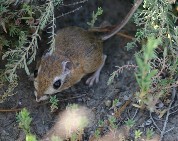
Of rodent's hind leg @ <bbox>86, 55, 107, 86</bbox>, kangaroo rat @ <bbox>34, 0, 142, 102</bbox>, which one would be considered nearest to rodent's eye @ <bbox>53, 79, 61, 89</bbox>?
kangaroo rat @ <bbox>34, 0, 142, 102</bbox>

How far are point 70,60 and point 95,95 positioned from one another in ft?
1.74

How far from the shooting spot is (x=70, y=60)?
476cm

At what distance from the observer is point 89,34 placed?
195 inches

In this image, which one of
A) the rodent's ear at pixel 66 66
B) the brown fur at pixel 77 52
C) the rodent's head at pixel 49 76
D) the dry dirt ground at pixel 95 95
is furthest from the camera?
the brown fur at pixel 77 52

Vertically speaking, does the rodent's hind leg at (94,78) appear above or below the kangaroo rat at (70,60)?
below

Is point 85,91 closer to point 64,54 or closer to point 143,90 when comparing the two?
point 64,54

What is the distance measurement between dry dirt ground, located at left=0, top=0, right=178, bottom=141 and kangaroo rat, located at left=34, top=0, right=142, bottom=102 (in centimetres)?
15

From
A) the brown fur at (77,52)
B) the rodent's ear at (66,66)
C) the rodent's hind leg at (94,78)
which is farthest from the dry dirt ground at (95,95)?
the rodent's ear at (66,66)

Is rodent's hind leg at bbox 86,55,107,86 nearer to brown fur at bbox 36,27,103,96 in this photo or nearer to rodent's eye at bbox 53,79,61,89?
brown fur at bbox 36,27,103,96

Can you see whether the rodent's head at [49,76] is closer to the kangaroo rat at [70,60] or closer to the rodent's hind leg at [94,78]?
the kangaroo rat at [70,60]

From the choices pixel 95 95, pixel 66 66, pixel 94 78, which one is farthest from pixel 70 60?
pixel 95 95

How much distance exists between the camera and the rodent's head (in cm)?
436

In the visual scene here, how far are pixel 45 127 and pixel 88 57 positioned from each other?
3.59 ft

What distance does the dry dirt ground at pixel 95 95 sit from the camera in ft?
13.5
